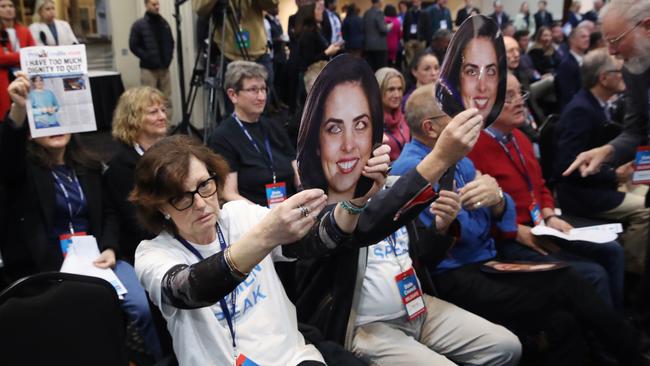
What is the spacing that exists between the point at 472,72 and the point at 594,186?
1925mm

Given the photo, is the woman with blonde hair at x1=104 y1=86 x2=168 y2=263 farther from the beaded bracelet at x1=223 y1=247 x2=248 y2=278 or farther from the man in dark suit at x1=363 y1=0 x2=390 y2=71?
the man in dark suit at x1=363 y1=0 x2=390 y2=71

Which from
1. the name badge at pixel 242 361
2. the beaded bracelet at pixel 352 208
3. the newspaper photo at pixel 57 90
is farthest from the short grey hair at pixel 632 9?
the newspaper photo at pixel 57 90

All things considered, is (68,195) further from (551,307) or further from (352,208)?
(551,307)

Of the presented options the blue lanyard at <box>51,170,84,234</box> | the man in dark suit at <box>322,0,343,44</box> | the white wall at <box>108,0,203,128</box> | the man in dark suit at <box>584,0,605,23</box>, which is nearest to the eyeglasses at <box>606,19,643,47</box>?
the blue lanyard at <box>51,170,84,234</box>

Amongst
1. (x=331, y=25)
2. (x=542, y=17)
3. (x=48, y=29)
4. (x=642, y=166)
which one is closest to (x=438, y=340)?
(x=642, y=166)

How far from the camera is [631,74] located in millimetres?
2244

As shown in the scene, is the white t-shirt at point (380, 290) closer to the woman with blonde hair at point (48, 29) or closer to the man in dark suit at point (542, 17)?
the woman with blonde hair at point (48, 29)

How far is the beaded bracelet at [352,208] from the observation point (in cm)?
135

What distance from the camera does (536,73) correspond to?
23.1ft

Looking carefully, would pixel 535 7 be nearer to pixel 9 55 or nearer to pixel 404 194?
pixel 9 55

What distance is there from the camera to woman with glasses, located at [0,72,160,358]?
224cm

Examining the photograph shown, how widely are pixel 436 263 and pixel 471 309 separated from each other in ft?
0.74

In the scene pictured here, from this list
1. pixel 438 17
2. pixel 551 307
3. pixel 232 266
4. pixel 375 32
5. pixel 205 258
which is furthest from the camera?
pixel 438 17

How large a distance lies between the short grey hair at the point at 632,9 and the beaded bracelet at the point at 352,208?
1.23m
